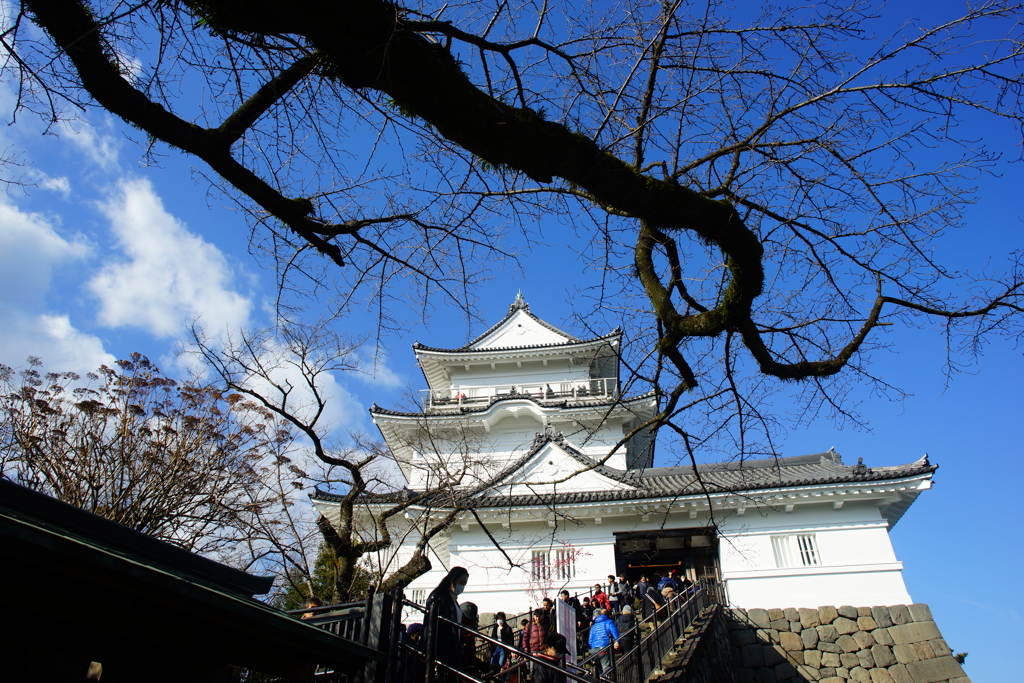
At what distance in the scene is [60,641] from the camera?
120 inches

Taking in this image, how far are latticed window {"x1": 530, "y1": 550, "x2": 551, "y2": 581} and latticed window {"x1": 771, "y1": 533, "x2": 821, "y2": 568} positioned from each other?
5.44m

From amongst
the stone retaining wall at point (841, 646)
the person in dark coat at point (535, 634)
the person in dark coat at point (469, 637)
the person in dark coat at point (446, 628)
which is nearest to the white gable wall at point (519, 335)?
the stone retaining wall at point (841, 646)

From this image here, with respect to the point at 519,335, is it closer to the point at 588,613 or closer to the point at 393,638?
the point at 588,613

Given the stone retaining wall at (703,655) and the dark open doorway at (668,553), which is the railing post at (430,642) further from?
the dark open doorway at (668,553)

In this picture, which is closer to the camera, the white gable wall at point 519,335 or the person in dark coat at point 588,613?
the person in dark coat at point 588,613

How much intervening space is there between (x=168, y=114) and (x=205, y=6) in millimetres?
629

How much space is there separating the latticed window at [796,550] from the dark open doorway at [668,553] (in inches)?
56.4

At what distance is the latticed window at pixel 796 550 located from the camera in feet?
44.7

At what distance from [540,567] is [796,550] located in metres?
6.15

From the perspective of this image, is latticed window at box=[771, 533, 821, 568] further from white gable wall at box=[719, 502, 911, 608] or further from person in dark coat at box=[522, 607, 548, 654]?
person in dark coat at box=[522, 607, 548, 654]

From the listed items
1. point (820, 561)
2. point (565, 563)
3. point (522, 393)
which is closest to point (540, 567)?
point (565, 563)

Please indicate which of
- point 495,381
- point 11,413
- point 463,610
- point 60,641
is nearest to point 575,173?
point 60,641

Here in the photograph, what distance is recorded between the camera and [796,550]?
13766 mm

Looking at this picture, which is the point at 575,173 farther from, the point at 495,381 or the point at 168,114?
the point at 495,381
